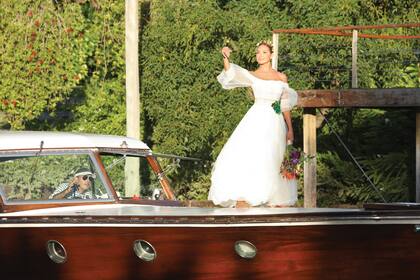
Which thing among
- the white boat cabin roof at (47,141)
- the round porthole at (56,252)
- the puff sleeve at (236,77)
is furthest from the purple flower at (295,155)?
the round porthole at (56,252)

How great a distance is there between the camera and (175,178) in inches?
923

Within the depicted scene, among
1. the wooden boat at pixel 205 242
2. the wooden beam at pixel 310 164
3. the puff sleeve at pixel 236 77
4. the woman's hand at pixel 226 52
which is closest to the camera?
the wooden boat at pixel 205 242

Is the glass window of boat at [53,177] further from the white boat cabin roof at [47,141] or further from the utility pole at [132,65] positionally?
the utility pole at [132,65]

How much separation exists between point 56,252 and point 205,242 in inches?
53.2

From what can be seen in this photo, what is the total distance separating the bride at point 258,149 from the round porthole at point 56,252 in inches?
82.5

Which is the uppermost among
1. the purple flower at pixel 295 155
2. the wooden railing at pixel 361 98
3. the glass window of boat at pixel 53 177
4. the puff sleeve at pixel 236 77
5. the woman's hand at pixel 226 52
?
the woman's hand at pixel 226 52

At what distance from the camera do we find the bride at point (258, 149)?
40.9ft

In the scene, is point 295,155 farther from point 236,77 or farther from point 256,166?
point 236,77

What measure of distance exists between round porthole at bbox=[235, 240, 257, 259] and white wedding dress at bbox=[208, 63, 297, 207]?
75.8 inches

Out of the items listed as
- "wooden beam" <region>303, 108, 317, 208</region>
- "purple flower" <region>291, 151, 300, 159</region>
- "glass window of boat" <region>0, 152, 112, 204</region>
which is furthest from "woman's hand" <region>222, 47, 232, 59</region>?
"wooden beam" <region>303, 108, 317, 208</region>

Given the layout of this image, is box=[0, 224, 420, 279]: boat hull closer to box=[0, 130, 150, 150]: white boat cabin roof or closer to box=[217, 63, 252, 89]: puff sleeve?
box=[0, 130, 150, 150]: white boat cabin roof

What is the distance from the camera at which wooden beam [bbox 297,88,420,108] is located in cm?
1950

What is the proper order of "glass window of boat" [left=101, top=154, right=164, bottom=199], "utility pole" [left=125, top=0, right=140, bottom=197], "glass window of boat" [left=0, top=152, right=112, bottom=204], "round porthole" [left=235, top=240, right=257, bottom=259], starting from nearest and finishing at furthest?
"round porthole" [left=235, top=240, right=257, bottom=259] < "glass window of boat" [left=0, top=152, right=112, bottom=204] < "glass window of boat" [left=101, top=154, right=164, bottom=199] < "utility pole" [left=125, top=0, right=140, bottom=197]

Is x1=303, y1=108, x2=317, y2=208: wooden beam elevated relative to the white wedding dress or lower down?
lower down
